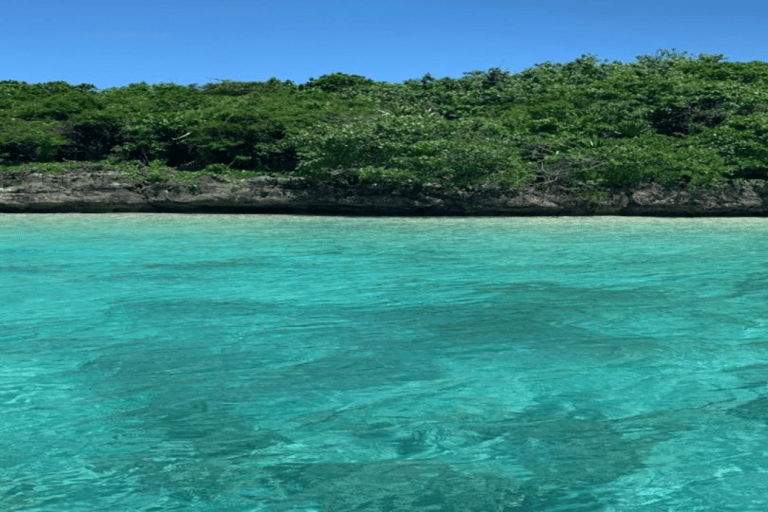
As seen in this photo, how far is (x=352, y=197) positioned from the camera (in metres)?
22.5

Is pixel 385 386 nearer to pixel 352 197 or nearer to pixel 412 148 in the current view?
pixel 352 197

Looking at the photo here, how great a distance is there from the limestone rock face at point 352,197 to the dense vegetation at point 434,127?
382mm

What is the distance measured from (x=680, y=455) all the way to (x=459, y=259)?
847 centimetres

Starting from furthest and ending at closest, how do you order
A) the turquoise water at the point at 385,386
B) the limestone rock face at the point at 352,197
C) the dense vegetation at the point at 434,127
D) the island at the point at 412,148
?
the dense vegetation at the point at 434,127 < the island at the point at 412,148 < the limestone rock face at the point at 352,197 < the turquoise water at the point at 385,386

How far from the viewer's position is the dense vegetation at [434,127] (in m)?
22.7

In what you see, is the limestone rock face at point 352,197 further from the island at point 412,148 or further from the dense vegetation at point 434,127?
the dense vegetation at point 434,127

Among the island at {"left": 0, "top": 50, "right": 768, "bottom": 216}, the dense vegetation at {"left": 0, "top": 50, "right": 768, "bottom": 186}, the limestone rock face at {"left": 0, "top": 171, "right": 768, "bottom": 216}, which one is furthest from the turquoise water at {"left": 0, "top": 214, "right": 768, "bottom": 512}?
the dense vegetation at {"left": 0, "top": 50, "right": 768, "bottom": 186}

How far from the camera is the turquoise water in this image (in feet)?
14.3

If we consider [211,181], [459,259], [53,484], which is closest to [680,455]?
[53,484]

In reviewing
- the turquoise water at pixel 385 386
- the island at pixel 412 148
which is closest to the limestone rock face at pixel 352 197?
the island at pixel 412 148

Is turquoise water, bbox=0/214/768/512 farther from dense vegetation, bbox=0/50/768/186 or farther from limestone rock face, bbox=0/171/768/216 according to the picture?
dense vegetation, bbox=0/50/768/186

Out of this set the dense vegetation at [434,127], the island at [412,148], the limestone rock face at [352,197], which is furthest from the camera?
the dense vegetation at [434,127]

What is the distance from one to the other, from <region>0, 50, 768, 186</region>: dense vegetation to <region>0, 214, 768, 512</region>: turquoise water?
10.3 m

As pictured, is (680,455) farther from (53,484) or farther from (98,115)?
(98,115)
